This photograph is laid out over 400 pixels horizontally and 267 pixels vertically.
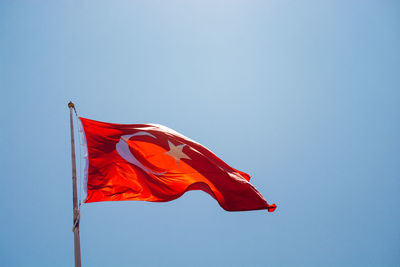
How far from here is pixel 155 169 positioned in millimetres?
15266

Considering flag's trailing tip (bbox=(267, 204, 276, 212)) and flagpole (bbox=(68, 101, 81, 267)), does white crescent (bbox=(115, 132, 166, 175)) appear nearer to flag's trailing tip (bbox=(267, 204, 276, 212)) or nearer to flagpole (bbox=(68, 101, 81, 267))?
flagpole (bbox=(68, 101, 81, 267))

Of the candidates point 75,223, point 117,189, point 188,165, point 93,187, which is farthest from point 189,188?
point 75,223

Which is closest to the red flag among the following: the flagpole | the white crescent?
the white crescent

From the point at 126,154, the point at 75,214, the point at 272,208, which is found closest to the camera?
the point at 75,214

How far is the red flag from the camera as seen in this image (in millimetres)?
14453

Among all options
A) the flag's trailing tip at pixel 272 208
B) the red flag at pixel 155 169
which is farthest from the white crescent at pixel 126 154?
the flag's trailing tip at pixel 272 208

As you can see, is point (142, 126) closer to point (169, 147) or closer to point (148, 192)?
point (169, 147)

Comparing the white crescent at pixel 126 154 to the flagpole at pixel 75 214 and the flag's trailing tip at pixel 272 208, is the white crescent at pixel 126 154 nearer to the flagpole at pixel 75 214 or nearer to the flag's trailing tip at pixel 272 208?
the flagpole at pixel 75 214

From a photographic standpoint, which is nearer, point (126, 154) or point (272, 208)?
point (272, 208)

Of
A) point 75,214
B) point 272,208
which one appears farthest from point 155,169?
point 272,208

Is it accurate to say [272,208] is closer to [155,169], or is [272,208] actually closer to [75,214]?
[155,169]

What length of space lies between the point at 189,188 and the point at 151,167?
206 cm

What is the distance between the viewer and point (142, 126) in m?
15.8

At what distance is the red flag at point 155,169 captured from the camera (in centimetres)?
1445
